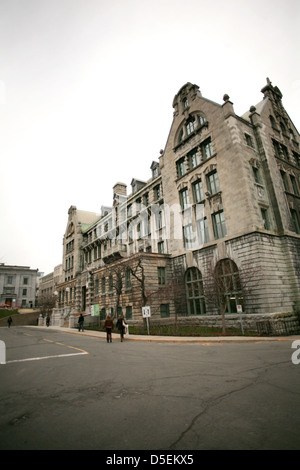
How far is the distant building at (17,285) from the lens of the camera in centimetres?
7381

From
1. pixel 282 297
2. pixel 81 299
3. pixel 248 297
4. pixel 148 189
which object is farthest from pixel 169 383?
pixel 81 299

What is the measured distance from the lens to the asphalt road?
3.35 metres

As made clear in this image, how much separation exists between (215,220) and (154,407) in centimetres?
2115

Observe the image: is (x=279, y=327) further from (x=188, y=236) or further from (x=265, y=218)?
(x=188, y=236)

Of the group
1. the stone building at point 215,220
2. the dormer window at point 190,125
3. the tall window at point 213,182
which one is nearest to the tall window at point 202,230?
the stone building at point 215,220

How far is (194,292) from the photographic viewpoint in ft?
83.4

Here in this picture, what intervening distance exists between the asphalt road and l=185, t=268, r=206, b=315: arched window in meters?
16.5

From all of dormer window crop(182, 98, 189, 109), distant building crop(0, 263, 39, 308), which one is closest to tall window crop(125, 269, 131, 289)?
dormer window crop(182, 98, 189, 109)

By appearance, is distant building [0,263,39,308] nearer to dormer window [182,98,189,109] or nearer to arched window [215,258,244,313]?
dormer window [182,98,189,109]

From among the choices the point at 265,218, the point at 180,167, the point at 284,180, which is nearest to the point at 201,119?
the point at 180,167

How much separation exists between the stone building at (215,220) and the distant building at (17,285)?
167ft

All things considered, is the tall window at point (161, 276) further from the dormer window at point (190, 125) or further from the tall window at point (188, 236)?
the dormer window at point (190, 125)
